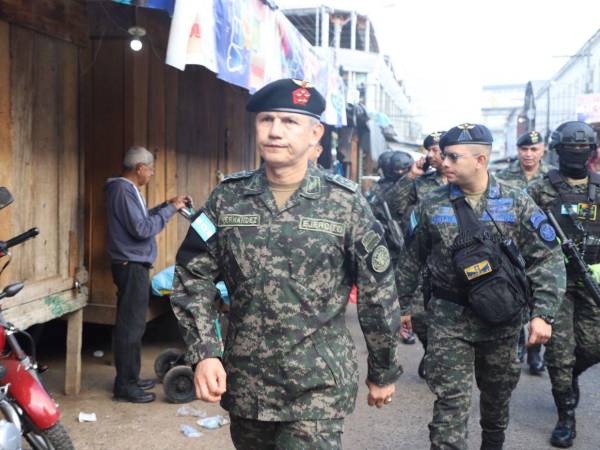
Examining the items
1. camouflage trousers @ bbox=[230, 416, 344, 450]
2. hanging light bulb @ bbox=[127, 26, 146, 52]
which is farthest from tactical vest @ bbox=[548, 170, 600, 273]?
hanging light bulb @ bbox=[127, 26, 146, 52]

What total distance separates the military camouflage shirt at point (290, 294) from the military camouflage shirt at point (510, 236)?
3.84 feet

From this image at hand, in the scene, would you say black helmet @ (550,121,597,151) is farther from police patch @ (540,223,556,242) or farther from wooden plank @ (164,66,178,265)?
wooden plank @ (164,66,178,265)

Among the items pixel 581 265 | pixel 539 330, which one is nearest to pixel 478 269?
pixel 539 330

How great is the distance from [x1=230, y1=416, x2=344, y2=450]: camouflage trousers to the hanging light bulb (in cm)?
338

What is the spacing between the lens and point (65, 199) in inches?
186

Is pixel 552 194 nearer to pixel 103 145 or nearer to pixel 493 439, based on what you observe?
pixel 493 439

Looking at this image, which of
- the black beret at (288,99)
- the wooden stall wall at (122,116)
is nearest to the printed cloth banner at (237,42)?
the wooden stall wall at (122,116)

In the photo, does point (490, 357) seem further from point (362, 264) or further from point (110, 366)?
point (110, 366)

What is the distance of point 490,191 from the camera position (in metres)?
3.63

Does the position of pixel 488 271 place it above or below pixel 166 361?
above

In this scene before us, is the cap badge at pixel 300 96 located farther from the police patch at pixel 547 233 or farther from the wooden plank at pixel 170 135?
the wooden plank at pixel 170 135

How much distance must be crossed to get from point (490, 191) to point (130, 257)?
2.68m

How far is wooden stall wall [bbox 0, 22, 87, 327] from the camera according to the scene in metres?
4.07

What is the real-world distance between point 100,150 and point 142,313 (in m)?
1.53
